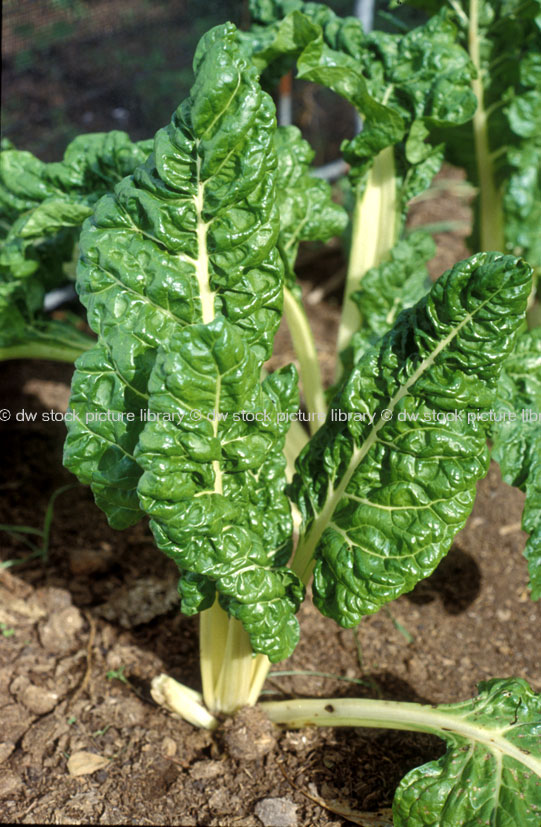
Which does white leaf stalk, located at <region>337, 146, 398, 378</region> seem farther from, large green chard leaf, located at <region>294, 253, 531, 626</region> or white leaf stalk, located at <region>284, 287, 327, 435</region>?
large green chard leaf, located at <region>294, 253, 531, 626</region>

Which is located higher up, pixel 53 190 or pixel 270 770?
pixel 53 190

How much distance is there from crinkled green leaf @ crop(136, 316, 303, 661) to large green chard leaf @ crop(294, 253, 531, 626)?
136 millimetres

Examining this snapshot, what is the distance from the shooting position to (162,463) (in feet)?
5.39

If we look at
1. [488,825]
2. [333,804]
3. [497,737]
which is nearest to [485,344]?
[497,737]

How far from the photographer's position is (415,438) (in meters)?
1.86

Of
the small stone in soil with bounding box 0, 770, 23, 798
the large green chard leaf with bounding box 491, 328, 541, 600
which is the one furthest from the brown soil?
the large green chard leaf with bounding box 491, 328, 541, 600

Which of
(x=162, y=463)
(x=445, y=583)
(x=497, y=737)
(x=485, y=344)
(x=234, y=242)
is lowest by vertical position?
(x=445, y=583)

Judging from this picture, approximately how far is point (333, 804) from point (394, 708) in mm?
314

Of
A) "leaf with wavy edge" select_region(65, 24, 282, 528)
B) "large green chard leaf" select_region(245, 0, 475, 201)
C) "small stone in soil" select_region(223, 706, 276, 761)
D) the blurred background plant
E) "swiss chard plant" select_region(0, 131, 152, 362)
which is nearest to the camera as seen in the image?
"leaf with wavy edge" select_region(65, 24, 282, 528)

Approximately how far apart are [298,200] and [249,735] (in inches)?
63.2

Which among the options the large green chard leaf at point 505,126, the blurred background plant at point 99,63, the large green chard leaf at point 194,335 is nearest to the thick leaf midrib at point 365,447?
the large green chard leaf at point 194,335

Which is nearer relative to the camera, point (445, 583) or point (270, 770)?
point (270, 770)

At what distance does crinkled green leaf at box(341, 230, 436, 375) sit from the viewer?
8.68ft

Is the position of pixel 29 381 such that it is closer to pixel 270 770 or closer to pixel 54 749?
pixel 54 749
